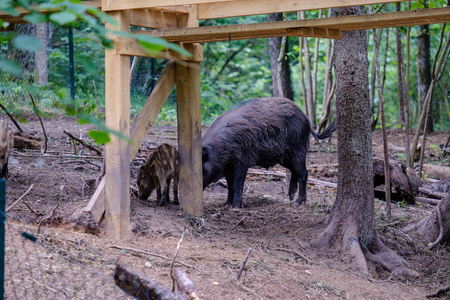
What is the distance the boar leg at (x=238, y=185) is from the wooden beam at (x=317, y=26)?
8.59 ft

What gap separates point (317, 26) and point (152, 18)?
71.2 inches

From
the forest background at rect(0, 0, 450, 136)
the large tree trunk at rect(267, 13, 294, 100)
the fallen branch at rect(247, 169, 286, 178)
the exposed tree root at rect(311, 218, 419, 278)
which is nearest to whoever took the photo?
the exposed tree root at rect(311, 218, 419, 278)

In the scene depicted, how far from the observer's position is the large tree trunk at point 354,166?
4965 mm

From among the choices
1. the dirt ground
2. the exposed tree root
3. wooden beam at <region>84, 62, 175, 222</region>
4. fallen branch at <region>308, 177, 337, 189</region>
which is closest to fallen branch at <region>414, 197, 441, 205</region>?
the dirt ground

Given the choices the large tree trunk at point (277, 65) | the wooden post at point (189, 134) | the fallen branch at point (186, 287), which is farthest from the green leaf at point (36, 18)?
the large tree trunk at point (277, 65)

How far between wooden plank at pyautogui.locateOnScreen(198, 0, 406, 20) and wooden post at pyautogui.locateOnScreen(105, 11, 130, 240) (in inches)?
37.3

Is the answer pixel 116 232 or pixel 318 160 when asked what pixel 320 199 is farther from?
pixel 116 232

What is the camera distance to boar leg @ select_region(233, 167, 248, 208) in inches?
273

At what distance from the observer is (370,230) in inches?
208

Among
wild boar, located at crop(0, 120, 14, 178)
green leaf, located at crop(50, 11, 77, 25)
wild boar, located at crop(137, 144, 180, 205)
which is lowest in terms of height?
wild boar, located at crop(137, 144, 180, 205)

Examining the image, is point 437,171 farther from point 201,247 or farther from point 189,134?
point 201,247

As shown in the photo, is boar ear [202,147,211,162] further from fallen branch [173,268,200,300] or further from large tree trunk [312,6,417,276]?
fallen branch [173,268,200,300]

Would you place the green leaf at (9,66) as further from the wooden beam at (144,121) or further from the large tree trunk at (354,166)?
the large tree trunk at (354,166)

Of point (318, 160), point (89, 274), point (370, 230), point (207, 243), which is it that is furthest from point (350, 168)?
point (318, 160)
